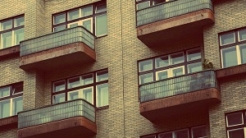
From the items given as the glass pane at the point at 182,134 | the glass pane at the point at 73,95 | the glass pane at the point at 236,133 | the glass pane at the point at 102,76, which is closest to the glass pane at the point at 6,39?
the glass pane at the point at 73,95

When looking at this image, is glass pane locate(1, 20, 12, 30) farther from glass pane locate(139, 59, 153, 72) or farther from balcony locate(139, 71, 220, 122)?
balcony locate(139, 71, 220, 122)

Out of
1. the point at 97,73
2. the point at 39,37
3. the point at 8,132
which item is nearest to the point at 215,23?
the point at 97,73

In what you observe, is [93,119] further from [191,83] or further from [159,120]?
[191,83]

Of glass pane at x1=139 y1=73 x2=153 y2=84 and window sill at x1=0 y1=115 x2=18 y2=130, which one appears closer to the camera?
glass pane at x1=139 y1=73 x2=153 y2=84

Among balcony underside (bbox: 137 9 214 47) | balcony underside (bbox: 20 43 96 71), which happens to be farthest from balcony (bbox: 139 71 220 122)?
balcony underside (bbox: 20 43 96 71)

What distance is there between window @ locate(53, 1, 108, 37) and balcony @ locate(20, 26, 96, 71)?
83 cm

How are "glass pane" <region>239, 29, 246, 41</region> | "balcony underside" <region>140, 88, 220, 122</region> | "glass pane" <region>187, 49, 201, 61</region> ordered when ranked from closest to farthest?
"balcony underside" <region>140, 88, 220, 122</region>, "glass pane" <region>239, 29, 246, 41</region>, "glass pane" <region>187, 49, 201, 61</region>

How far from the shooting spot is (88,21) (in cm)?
3156

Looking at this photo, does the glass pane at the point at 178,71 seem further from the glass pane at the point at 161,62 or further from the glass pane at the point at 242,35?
the glass pane at the point at 242,35

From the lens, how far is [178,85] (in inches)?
1056

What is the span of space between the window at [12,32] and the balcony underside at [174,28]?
6.73 m

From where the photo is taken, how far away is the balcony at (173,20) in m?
27.8

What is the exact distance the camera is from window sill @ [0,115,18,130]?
98.8 feet

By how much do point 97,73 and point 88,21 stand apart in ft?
8.94
